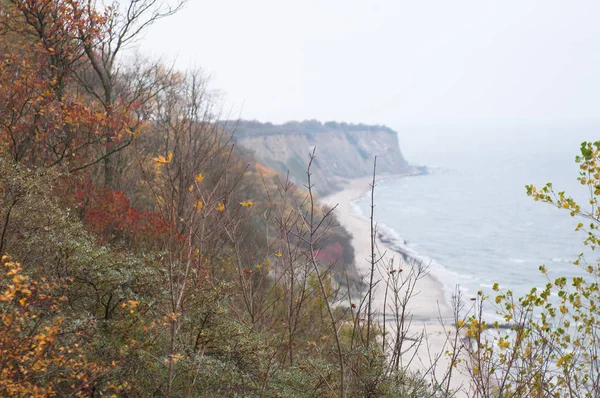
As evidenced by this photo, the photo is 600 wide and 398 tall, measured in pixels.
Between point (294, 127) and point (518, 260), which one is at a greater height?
point (294, 127)

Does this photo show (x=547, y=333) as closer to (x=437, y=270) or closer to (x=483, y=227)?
(x=437, y=270)

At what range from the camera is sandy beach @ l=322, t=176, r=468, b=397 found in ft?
59.5

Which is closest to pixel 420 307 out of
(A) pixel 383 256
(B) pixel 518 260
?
(B) pixel 518 260

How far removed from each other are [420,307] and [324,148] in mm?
99501

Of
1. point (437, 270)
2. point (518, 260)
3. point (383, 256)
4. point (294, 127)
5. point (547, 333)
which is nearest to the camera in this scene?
point (547, 333)

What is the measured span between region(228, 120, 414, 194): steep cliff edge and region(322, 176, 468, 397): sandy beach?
2245 cm

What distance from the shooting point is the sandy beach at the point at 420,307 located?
18141mm

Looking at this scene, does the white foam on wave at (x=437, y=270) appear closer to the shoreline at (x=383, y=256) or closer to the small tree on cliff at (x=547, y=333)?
the shoreline at (x=383, y=256)

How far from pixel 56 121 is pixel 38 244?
186 inches

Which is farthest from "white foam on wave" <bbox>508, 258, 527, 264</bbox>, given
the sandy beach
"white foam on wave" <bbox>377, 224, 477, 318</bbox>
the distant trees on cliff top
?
the distant trees on cliff top

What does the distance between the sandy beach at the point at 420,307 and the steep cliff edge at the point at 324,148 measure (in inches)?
884

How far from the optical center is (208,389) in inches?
277

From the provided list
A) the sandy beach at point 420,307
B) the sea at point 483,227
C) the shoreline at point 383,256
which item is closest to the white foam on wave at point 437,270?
the sea at point 483,227

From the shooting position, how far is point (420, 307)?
41.0m
